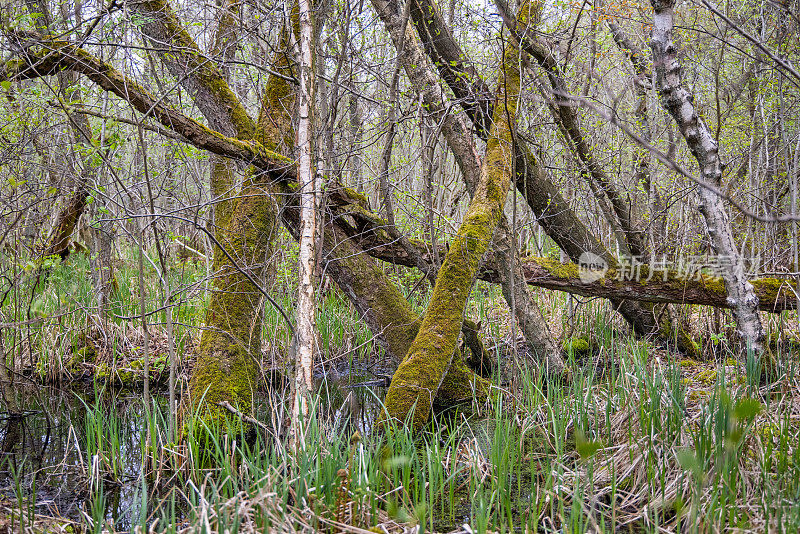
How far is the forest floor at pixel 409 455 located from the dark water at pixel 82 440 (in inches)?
0.7

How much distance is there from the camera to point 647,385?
335 centimetres

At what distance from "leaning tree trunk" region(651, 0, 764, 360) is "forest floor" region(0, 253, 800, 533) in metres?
0.31

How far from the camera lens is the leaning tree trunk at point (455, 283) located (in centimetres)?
362

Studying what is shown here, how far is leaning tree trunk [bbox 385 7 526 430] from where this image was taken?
3621 millimetres

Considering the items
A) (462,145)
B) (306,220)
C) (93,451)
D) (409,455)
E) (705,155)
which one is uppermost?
(462,145)

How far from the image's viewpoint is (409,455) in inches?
105

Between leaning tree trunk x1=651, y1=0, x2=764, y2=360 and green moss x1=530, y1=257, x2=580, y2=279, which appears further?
green moss x1=530, y1=257, x2=580, y2=279

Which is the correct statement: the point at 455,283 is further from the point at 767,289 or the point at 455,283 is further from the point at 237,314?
the point at 767,289

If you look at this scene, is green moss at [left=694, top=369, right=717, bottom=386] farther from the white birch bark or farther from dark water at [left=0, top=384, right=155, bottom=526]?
dark water at [left=0, top=384, right=155, bottom=526]

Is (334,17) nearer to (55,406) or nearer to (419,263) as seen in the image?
(419,263)

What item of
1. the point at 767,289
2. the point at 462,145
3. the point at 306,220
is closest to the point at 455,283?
the point at 306,220

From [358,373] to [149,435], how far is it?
2.92 m

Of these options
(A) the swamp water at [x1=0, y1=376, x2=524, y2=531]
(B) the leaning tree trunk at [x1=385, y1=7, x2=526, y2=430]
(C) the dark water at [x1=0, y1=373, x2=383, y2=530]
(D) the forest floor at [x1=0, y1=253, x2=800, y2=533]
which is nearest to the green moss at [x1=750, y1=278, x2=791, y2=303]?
(D) the forest floor at [x1=0, y1=253, x2=800, y2=533]

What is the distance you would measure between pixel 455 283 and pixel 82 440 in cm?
271
